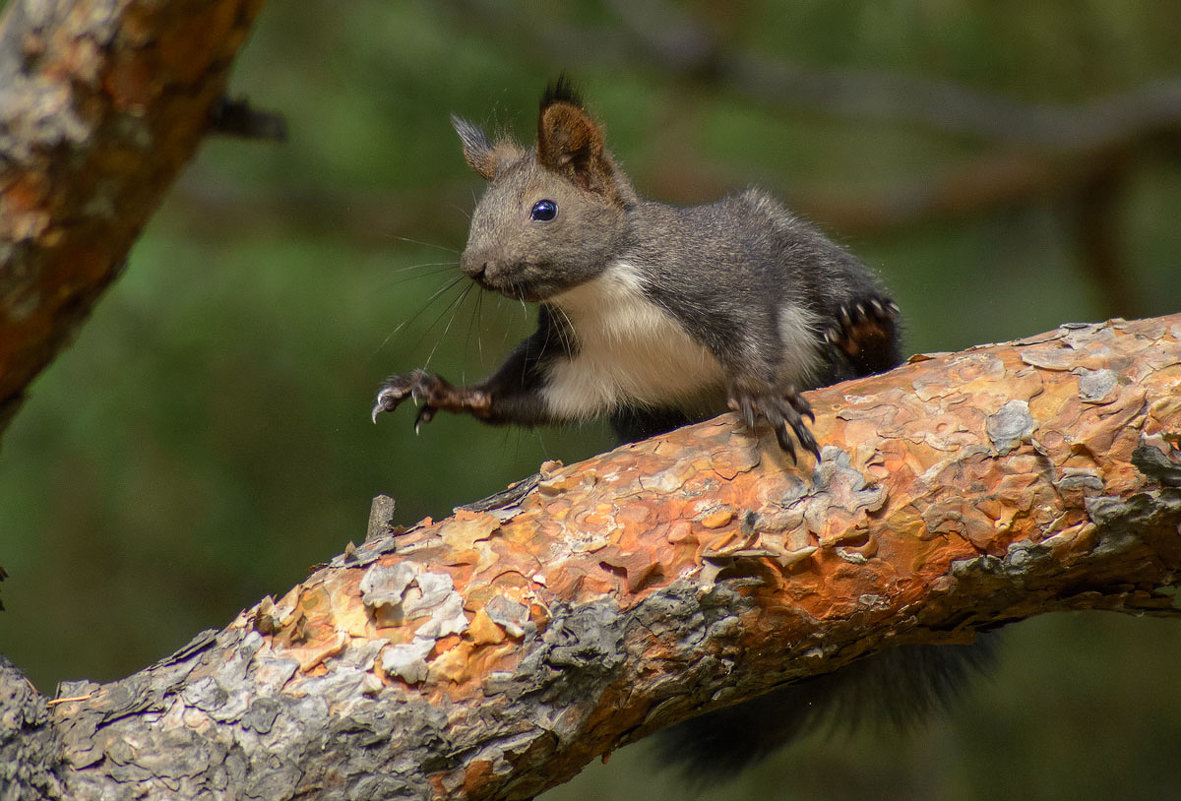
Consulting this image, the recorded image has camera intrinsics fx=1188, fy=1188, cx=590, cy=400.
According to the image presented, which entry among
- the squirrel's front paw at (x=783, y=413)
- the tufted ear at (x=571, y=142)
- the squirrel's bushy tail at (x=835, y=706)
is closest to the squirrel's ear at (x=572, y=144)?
the tufted ear at (x=571, y=142)

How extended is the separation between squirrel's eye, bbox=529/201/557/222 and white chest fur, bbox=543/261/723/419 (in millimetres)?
178

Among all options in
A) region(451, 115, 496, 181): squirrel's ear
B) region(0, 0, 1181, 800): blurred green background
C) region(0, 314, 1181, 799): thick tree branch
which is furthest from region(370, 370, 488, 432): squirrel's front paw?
region(0, 0, 1181, 800): blurred green background

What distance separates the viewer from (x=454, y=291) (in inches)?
166

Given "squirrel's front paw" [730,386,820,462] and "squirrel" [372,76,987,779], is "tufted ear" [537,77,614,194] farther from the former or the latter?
"squirrel's front paw" [730,386,820,462]

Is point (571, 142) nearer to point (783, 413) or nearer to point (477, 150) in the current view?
point (477, 150)

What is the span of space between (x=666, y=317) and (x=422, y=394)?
25.1 inches

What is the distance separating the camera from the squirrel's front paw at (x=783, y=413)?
7.00ft

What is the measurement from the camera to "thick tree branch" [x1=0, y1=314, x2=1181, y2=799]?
6.01ft

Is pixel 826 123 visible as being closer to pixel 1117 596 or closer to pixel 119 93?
pixel 1117 596

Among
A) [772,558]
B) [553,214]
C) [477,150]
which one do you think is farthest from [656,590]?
[477,150]

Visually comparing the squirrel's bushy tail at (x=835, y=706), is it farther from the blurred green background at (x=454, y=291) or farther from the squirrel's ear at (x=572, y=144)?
the blurred green background at (x=454, y=291)

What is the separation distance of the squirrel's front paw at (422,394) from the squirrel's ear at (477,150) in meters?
0.55

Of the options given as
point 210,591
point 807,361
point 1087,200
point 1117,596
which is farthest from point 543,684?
point 1087,200

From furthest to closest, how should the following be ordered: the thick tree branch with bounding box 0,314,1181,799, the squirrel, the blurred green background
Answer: the blurred green background, the squirrel, the thick tree branch with bounding box 0,314,1181,799
